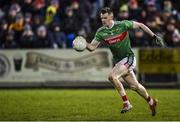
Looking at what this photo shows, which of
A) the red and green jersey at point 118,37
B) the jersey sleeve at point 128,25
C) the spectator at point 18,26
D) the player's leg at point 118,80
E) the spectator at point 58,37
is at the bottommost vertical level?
the spectator at point 58,37

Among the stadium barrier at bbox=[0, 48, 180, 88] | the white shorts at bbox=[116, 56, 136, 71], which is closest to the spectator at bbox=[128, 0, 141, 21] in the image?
the stadium barrier at bbox=[0, 48, 180, 88]

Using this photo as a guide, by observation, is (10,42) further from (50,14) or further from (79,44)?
(79,44)

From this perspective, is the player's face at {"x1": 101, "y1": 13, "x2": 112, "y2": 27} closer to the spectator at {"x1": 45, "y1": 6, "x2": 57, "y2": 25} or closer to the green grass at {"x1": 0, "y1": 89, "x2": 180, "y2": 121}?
the green grass at {"x1": 0, "y1": 89, "x2": 180, "y2": 121}

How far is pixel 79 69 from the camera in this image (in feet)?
77.3

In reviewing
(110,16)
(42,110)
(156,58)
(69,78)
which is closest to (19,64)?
(69,78)

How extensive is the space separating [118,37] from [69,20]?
10877 millimetres

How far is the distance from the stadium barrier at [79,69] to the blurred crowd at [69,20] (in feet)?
1.93

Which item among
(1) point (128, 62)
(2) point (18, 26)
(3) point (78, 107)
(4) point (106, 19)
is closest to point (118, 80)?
(1) point (128, 62)

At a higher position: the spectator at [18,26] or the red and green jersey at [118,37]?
the red and green jersey at [118,37]

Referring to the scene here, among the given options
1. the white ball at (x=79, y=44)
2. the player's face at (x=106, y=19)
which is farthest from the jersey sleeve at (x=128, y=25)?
the white ball at (x=79, y=44)

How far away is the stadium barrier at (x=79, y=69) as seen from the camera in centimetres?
2353

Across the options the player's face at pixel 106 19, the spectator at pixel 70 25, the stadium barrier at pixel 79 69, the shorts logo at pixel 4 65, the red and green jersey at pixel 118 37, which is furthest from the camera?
the spectator at pixel 70 25

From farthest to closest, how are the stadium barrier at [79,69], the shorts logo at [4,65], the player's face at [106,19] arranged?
the shorts logo at [4,65]
the stadium barrier at [79,69]
the player's face at [106,19]

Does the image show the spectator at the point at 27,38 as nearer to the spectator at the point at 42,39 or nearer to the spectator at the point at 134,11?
the spectator at the point at 42,39
